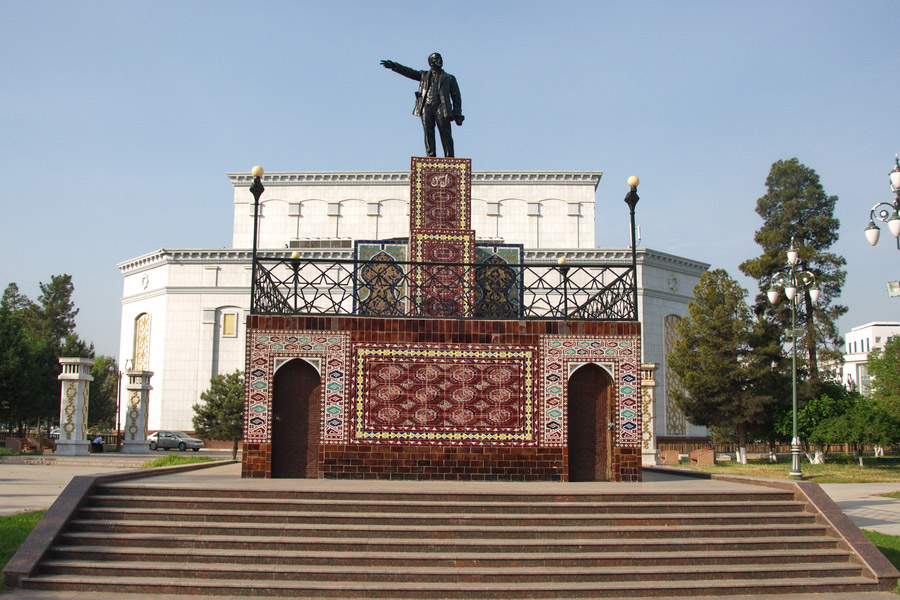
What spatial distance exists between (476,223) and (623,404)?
3188 cm

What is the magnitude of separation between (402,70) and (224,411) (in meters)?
21.6

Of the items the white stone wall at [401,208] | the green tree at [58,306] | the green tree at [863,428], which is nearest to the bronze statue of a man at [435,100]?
the green tree at [863,428]

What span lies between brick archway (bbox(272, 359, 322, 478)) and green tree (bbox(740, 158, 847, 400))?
26.9 metres

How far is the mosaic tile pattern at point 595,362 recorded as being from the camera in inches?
463

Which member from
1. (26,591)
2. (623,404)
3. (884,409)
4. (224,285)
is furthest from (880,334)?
(26,591)

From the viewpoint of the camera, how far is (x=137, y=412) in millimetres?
33312

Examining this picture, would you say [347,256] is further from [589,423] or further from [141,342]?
[589,423]

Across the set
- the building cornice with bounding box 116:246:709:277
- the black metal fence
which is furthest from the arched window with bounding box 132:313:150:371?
the black metal fence

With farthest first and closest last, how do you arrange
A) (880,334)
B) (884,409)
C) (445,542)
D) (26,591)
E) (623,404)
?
1. (880,334)
2. (884,409)
3. (623,404)
4. (445,542)
5. (26,591)

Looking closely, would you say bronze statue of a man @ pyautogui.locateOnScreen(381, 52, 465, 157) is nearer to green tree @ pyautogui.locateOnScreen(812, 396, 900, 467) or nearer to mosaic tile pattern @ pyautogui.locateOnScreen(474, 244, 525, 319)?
mosaic tile pattern @ pyautogui.locateOnScreen(474, 244, 525, 319)

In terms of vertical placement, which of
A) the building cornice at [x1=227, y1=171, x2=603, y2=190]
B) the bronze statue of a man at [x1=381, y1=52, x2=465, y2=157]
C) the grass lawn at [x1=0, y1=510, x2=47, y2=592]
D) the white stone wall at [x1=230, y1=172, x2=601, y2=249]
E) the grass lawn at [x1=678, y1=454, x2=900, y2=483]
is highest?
the building cornice at [x1=227, y1=171, x2=603, y2=190]

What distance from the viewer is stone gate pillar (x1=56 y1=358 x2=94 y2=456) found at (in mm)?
29469

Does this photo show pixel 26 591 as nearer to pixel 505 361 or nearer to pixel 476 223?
pixel 505 361

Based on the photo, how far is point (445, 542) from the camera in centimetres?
847
